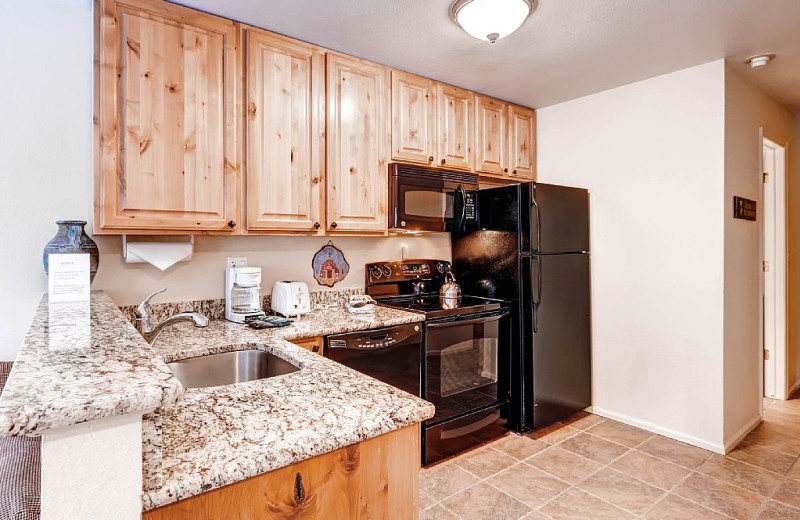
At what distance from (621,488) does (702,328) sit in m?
1.15

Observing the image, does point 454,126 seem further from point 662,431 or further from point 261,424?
point 261,424

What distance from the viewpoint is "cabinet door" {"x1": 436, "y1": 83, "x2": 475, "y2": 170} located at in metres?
3.03

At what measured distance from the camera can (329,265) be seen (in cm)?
292

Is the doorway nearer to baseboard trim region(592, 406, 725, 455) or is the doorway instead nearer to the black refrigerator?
baseboard trim region(592, 406, 725, 455)

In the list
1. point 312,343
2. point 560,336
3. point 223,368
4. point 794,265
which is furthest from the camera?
point 794,265

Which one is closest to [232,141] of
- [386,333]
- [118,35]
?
[118,35]

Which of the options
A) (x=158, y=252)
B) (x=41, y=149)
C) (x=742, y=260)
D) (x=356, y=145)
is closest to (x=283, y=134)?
(x=356, y=145)

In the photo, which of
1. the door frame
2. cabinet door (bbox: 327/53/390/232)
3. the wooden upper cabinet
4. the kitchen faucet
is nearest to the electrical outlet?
cabinet door (bbox: 327/53/390/232)

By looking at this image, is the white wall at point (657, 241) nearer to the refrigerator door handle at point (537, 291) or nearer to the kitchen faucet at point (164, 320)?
the refrigerator door handle at point (537, 291)

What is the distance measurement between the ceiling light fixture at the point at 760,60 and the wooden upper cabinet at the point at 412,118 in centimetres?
187

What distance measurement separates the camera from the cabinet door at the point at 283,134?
7.47ft

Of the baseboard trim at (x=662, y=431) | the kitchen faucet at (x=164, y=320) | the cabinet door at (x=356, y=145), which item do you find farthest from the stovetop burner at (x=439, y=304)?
the kitchen faucet at (x=164, y=320)

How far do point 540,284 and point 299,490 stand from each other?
2.43 meters

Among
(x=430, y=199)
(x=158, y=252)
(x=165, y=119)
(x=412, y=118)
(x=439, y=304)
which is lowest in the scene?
(x=439, y=304)
